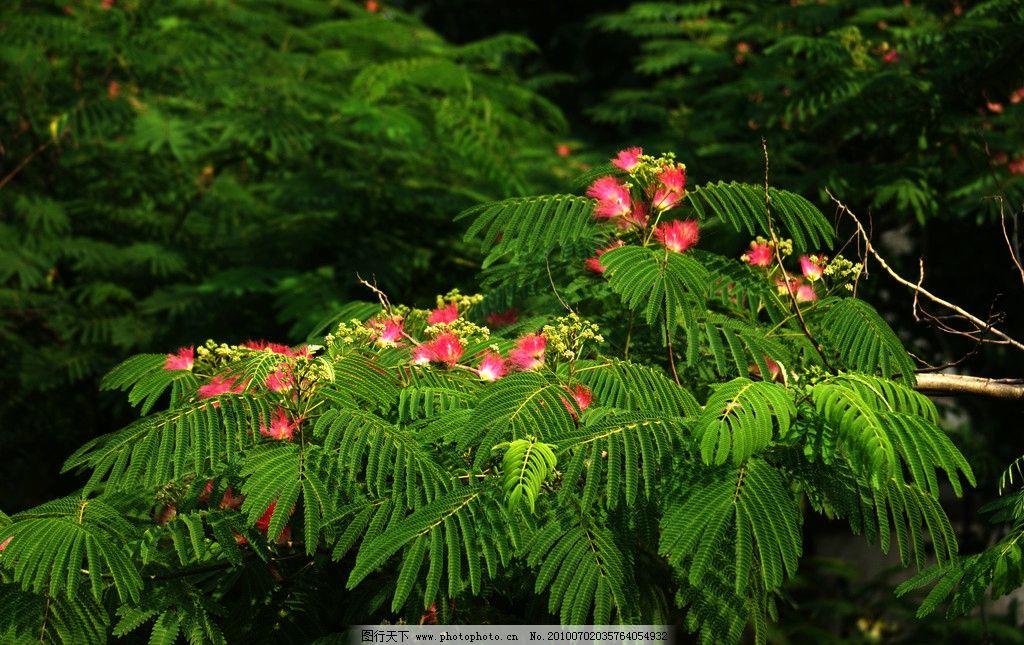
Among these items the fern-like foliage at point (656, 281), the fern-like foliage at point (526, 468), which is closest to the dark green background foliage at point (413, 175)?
the fern-like foliage at point (656, 281)

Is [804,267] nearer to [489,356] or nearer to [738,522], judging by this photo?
[489,356]

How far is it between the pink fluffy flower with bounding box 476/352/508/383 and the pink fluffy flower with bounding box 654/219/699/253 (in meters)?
0.52

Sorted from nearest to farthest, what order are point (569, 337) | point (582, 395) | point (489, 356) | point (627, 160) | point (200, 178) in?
point (582, 395) < point (569, 337) < point (489, 356) < point (627, 160) < point (200, 178)

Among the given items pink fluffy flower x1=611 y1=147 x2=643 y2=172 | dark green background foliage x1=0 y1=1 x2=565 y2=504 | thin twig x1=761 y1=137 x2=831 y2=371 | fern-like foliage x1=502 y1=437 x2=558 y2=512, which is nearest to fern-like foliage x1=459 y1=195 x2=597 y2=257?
pink fluffy flower x1=611 y1=147 x2=643 y2=172

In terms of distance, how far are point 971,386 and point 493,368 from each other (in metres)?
1.39

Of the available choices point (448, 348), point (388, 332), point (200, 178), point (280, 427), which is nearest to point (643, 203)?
point (448, 348)

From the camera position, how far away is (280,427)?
2.50m

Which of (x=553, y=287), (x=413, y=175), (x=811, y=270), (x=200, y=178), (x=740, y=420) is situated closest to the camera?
(x=740, y=420)

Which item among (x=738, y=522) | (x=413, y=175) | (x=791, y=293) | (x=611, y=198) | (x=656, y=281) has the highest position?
(x=611, y=198)

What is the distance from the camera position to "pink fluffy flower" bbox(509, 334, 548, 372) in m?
2.70

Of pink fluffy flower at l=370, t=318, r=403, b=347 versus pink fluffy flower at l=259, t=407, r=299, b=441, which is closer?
pink fluffy flower at l=259, t=407, r=299, b=441

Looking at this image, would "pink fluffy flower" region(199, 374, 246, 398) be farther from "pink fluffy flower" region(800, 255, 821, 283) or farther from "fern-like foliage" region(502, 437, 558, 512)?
"pink fluffy flower" region(800, 255, 821, 283)

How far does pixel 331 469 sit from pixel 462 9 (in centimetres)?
783

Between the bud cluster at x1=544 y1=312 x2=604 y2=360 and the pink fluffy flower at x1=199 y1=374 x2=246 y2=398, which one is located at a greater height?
the bud cluster at x1=544 y1=312 x2=604 y2=360
